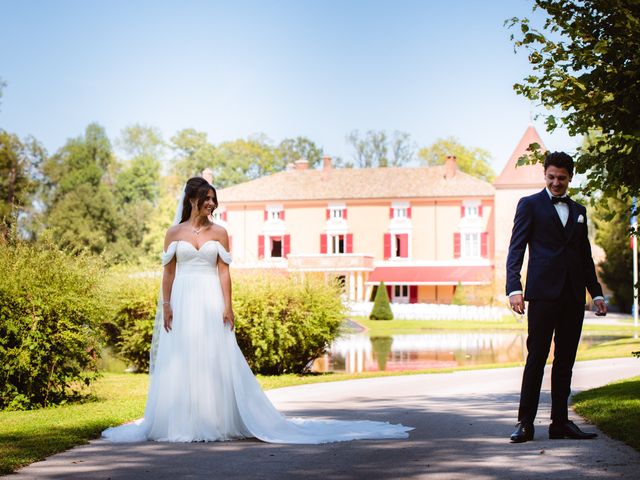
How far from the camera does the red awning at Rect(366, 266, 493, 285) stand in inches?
2381

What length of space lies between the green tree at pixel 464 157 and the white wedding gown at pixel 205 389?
225 ft

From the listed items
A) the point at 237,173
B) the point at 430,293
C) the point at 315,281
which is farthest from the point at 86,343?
the point at 237,173

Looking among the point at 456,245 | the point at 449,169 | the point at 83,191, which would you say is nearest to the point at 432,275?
the point at 456,245

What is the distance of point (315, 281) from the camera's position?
1773cm

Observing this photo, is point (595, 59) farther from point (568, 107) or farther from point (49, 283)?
point (49, 283)

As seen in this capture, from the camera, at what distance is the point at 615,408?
9281 mm

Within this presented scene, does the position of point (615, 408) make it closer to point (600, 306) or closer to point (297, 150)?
point (600, 306)

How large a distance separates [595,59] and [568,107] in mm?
538

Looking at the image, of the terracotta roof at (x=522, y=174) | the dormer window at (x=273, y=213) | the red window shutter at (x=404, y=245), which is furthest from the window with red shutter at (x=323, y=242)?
the terracotta roof at (x=522, y=174)

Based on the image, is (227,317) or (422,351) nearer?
(227,317)

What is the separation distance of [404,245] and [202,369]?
185 feet

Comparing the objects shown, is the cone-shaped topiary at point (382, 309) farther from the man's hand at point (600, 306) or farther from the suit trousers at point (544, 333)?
the suit trousers at point (544, 333)

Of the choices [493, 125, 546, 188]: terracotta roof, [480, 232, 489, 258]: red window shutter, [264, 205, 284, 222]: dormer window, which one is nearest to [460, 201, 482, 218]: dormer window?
[480, 232, 489, 258]: red window shutter

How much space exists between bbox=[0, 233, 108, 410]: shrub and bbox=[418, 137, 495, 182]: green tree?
6577 centimetres
